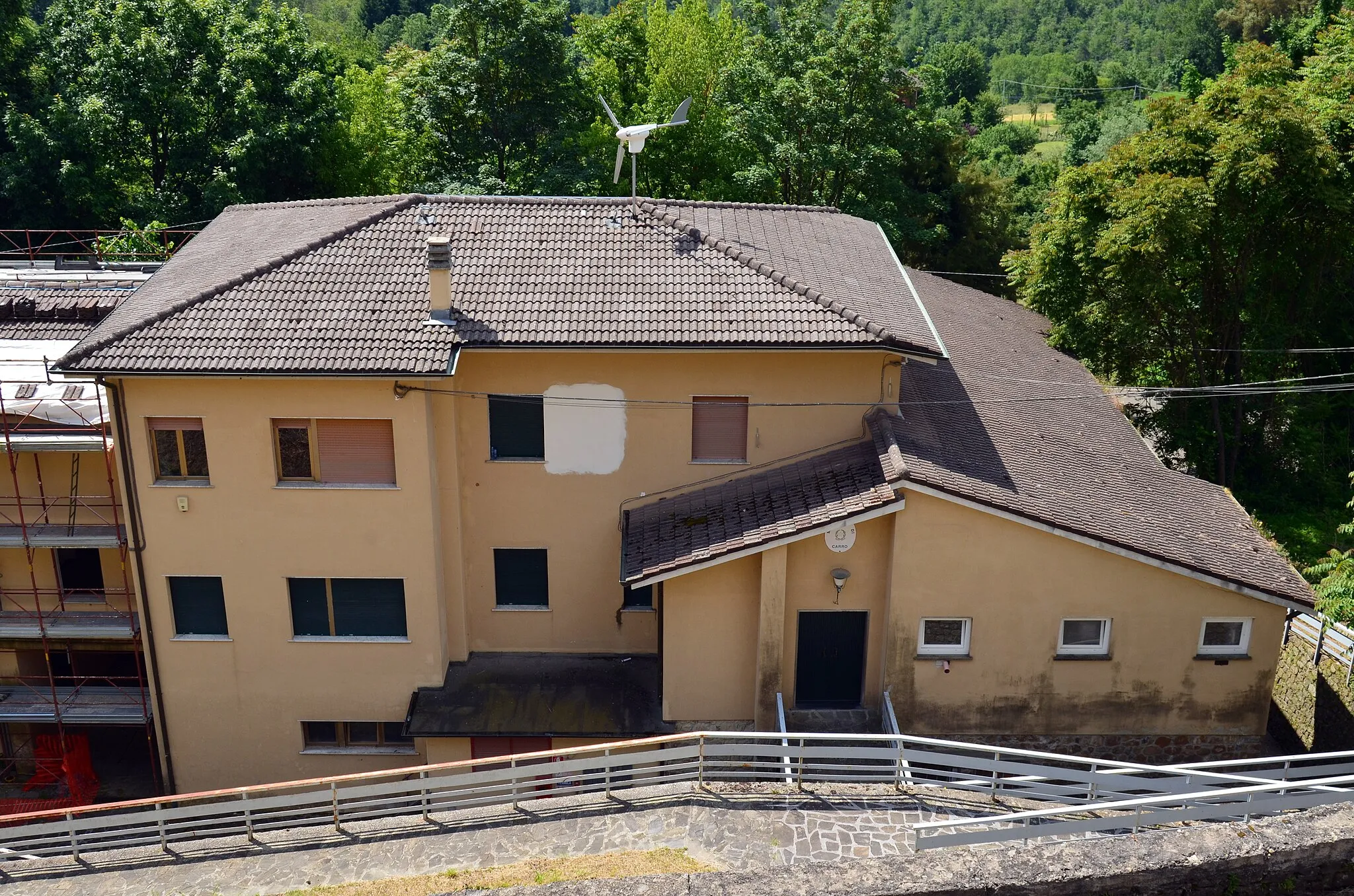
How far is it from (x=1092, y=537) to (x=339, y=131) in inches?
1267

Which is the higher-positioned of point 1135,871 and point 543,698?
point 1135,871

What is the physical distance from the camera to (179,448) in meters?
17.7

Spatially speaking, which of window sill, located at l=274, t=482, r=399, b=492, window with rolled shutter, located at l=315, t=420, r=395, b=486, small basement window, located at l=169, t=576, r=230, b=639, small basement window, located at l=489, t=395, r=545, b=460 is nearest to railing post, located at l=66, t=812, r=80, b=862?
small basement window, located at l=169, t=576, r=230, b=639

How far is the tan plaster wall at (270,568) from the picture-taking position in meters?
17.4

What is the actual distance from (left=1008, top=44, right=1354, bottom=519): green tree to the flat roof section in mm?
14182

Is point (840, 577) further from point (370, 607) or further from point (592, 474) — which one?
point (370, 607)

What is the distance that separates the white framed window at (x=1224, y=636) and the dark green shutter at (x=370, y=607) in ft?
41.9

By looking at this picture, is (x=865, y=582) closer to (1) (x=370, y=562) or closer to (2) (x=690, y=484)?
(2) (x=690, y=484)

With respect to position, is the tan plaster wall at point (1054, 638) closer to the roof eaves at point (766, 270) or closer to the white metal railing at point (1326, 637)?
the white metal railing at point (1326, 637)

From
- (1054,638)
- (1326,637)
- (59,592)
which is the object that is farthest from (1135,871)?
(59,592)

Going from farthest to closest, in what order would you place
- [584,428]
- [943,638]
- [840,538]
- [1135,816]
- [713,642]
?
[584,428] < [713,642] < [943,638] < [840,538] < [1135,816]

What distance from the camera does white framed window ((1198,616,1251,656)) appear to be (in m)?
17.0

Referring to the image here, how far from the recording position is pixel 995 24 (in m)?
170

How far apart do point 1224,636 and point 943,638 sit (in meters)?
4.38
